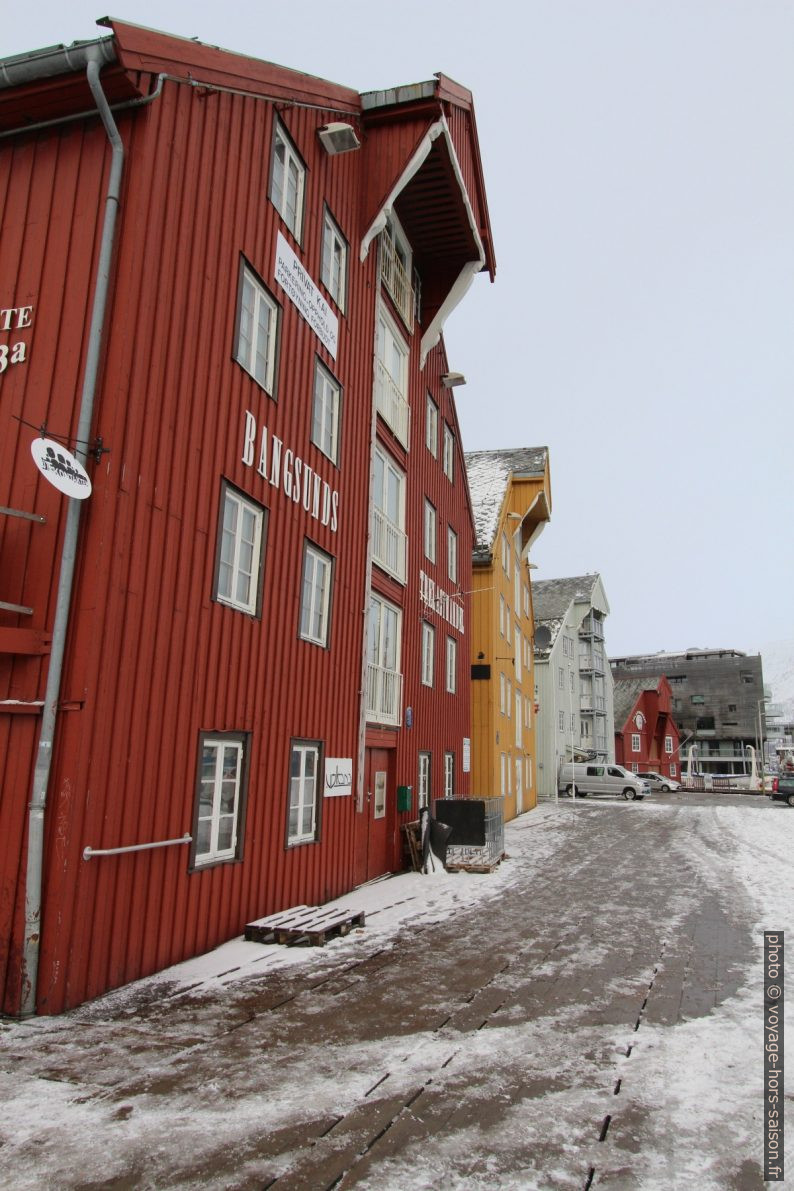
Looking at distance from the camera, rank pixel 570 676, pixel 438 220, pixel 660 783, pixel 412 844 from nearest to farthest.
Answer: pixel 412 844 → pixel 438 220 → pixel 570 676 → pixel 660 783

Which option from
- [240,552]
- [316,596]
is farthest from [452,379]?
[240,552]

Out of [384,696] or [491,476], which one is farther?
[491,476]

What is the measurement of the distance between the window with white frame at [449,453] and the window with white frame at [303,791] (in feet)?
35.2

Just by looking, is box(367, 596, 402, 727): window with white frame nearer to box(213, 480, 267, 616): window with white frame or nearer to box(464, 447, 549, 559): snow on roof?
box(213, 480, 267, 616): window with white frame

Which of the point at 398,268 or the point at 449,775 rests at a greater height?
the point at 398,268

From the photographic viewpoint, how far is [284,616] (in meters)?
10.1

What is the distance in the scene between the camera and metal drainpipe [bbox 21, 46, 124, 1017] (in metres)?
6.05

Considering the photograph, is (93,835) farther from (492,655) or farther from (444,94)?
(492,655)

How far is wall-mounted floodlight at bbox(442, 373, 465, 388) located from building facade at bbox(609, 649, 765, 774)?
70647mm

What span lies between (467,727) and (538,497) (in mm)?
11179

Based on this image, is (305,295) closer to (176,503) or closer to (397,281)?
(176,503)

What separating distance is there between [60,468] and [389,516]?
958 centimetres

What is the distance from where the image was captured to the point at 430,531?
1853cm

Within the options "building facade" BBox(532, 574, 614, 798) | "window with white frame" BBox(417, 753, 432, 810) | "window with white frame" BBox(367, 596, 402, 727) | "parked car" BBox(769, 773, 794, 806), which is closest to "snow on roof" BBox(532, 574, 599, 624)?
"building facade" BBox(532, 574, 614, 798)
